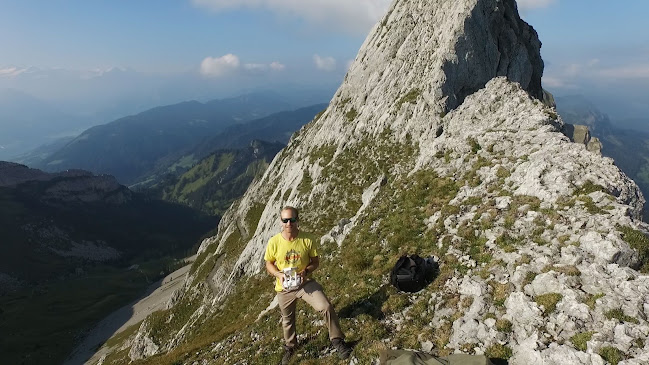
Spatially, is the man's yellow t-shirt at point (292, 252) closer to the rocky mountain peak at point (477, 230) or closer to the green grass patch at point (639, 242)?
the rocky mountain peak at point (477, 230)

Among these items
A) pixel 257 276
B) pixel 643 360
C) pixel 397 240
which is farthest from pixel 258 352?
pixel 257 276

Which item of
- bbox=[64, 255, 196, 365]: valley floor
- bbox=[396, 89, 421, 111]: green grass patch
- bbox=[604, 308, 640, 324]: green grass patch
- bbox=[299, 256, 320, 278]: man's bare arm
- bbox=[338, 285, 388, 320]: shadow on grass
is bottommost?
bbox=[64, 255, 196, 365]: valley floor

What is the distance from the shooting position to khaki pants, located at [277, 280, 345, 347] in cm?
1361

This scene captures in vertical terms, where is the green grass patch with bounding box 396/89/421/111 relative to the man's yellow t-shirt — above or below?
above

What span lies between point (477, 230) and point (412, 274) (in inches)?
187

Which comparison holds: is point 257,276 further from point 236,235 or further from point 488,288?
point 236,235

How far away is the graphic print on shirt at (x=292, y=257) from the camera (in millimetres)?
14031

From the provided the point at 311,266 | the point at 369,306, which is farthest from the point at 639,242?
the point at 311,266

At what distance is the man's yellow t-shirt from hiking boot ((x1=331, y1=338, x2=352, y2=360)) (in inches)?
121

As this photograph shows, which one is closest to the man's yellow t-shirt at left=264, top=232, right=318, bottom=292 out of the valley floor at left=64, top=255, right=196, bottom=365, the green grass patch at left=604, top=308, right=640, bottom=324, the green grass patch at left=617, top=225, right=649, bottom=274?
the green grass patch at left=604, top=308, right=640, bottom=324

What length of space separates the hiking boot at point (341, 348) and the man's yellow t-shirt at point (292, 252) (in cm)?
307

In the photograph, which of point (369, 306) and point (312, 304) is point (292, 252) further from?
point (369, 306)

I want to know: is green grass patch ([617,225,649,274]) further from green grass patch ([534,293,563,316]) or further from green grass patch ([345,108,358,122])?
green grass patch ([345,108,358,122])

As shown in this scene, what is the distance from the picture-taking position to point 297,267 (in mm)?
14109
